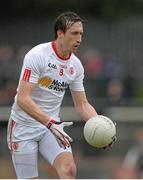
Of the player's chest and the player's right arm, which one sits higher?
the player's chest

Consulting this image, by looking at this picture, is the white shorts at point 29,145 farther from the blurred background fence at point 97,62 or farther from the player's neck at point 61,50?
the blurred background fence at point 97,62

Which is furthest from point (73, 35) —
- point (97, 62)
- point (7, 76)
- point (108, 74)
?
point (97, 62)

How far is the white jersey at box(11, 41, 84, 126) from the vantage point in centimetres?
1042

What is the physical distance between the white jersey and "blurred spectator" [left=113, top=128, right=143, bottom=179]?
5.97 m

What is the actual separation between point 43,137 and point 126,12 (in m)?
14.4

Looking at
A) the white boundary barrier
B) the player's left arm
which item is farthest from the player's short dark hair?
the white boundary barrier

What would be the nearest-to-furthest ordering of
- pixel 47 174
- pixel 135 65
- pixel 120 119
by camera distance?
1. pixel 47 174
2. pixel 120 119
3. pixel 135 65

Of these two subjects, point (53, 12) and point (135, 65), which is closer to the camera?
point (135, 65)

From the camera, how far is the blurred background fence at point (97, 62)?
1862 cm

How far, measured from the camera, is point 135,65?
895 inches

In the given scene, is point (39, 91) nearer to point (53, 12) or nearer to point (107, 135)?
point (107, 135)

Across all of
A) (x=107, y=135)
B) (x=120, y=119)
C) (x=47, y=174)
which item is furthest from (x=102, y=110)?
(x=107, y=135)

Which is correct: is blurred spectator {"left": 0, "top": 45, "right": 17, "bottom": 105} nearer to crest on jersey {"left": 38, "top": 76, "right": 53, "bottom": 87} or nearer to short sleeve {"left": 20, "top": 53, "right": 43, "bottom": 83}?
crest on jersey {"left": 38, "top": 76, "right": 53, "bottom": 87}

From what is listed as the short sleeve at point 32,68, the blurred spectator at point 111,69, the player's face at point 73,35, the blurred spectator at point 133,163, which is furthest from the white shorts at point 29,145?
the blurred spectator at point 111,69
